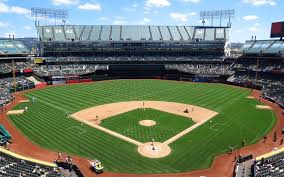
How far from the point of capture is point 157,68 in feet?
354

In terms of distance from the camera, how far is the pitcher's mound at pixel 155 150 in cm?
3471

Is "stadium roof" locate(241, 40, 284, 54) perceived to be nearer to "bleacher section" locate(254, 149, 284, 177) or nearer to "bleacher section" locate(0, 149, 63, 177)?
"bleacher section" locate(254, 149, 284, 177)

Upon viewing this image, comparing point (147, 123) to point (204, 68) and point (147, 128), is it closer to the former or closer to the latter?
point (147, 128)

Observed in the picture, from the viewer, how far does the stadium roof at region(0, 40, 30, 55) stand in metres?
88.9

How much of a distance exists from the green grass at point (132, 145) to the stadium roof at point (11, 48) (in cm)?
2260

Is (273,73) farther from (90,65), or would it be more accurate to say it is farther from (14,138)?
(14,138)

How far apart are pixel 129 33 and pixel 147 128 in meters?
78.6

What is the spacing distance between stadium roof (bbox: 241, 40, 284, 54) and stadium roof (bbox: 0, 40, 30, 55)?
3195 inches

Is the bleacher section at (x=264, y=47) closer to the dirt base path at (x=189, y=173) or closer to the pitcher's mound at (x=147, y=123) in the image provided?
the dirt base path at (x=189, y=173)

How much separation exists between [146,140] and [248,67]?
215ft

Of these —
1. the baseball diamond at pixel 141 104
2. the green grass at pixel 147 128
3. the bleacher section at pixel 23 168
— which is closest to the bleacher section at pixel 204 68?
the baseball diamond at pixel 141 104

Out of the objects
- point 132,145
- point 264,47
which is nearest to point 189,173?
point 132,145

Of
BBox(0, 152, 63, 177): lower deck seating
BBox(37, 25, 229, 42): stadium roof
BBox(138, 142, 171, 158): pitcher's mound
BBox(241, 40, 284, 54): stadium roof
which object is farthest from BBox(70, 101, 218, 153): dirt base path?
BBox(37, 25, 229, 42): stadium roof

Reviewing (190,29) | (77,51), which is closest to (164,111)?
(77,51)
